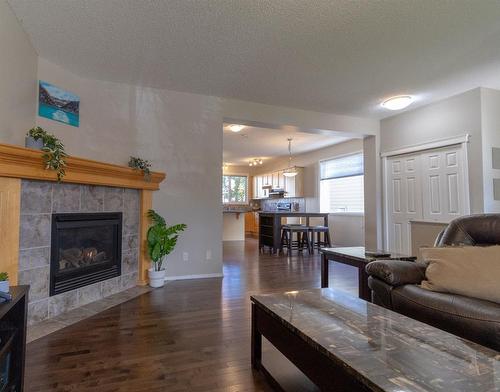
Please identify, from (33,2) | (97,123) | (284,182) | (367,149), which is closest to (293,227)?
(367,149)

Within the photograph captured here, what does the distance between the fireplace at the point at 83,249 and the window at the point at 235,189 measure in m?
7.59

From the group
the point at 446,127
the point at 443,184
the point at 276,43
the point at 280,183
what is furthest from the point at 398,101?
the point at 280,183

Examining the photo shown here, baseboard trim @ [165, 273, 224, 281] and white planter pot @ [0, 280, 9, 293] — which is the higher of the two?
white planter pot @ [0, 280, 9, 293]

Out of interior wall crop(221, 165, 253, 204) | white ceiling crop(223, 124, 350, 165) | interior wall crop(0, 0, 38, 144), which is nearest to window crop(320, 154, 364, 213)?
white ceiling crop(223, 124, 350, 165)

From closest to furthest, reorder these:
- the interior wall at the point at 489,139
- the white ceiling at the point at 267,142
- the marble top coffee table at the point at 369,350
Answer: the marble top coffee table at the point at 369,350 → the interior wall at the point at 489,139 → the white ceiling at the point at 267,142

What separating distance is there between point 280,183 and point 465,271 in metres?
7.79

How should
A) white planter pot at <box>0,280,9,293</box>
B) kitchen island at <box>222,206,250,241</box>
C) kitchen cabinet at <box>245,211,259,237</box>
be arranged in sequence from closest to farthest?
1. white planter pot at <box>0,280,9,293</box>
2. kitchen island at <box>222,206,250,241</box>
3. kitchen cabinet at <box>245,211,259,237</box>

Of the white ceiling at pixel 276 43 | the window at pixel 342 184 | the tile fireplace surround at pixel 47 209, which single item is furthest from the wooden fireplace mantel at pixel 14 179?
the window at pixel 342 184

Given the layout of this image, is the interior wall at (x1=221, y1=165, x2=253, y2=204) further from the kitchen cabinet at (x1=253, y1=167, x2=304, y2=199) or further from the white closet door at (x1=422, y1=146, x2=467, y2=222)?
the white closet door at (x1=422, y1=146, x2=467, y2=222)

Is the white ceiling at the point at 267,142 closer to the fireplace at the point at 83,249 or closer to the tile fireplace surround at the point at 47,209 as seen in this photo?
the tile fireplace surround at the point at 47,209

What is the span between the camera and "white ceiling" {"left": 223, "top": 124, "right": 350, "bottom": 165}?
6422mm

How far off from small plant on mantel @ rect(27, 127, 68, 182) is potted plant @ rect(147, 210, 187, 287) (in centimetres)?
134

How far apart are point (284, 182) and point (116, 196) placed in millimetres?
6454

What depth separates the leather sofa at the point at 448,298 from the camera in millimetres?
1501
